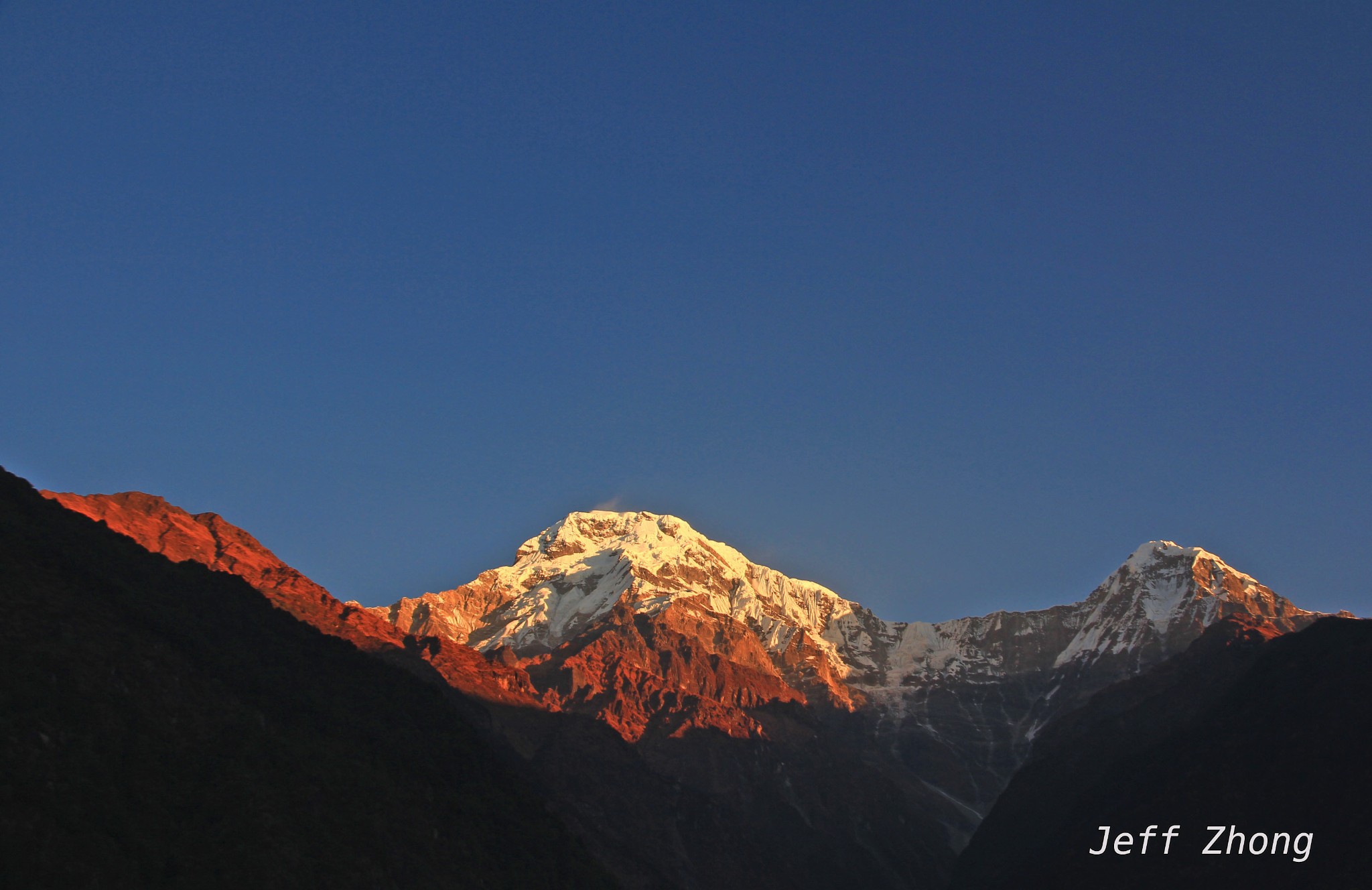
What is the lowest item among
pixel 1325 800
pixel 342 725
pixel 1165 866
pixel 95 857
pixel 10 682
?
pixel 95 857

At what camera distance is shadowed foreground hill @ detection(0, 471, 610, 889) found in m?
86.2

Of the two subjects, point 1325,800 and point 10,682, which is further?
point 1325,800

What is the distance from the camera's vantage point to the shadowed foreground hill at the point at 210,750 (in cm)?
8625

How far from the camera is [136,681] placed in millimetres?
102750

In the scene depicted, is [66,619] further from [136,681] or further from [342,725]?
[342,725]

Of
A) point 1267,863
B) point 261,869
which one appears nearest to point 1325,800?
point 1267,863

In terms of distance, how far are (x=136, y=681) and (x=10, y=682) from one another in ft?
42.4

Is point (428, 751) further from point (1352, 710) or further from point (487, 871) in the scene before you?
point (1352, 710)

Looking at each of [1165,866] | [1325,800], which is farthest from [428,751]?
[1325,800]

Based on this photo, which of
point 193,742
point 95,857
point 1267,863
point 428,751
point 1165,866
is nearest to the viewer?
point 95,857

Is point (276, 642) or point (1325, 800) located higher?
point (1325, 800)

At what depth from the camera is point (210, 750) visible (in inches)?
4065

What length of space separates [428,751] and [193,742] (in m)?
A: 45.5

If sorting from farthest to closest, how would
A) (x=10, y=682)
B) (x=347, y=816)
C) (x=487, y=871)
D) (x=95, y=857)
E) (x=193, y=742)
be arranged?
1. (x=487, y=871)
2. (x=347, y=816)
3. (x=193, y=742)
4. (x=10, y=682)
5. (x=95, y=857)
